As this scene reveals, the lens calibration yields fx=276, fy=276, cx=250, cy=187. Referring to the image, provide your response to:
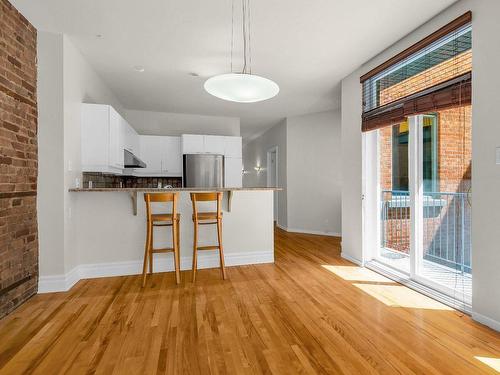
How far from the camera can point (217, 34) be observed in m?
2.89

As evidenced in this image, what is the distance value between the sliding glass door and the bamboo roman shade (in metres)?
0.19

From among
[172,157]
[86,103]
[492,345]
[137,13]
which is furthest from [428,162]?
[172,157]

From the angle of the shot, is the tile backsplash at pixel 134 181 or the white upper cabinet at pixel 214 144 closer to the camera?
the tile backsplash at pixel 134 181

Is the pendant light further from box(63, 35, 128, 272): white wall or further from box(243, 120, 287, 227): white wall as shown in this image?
box(243, 120, 287, 227): white wall

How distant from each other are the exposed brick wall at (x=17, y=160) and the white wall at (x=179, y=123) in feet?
10.4

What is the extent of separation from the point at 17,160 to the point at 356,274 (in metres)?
3.74

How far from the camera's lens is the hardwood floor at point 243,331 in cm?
170

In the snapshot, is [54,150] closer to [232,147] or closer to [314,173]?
[232,147]

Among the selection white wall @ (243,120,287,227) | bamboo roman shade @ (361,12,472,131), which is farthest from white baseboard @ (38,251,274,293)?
white wall @ (243,120,287,227)

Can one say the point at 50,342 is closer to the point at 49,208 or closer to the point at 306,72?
the point at 49,208

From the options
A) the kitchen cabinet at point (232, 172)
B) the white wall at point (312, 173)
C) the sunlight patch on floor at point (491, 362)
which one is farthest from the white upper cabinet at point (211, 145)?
the sunlight patch on floor at point (491, 362)

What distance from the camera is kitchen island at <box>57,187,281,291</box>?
3297 mm

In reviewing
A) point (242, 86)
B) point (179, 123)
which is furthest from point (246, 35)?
point (179, 123)

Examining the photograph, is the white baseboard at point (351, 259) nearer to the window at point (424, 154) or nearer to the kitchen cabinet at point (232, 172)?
the window at point (424, 154)
